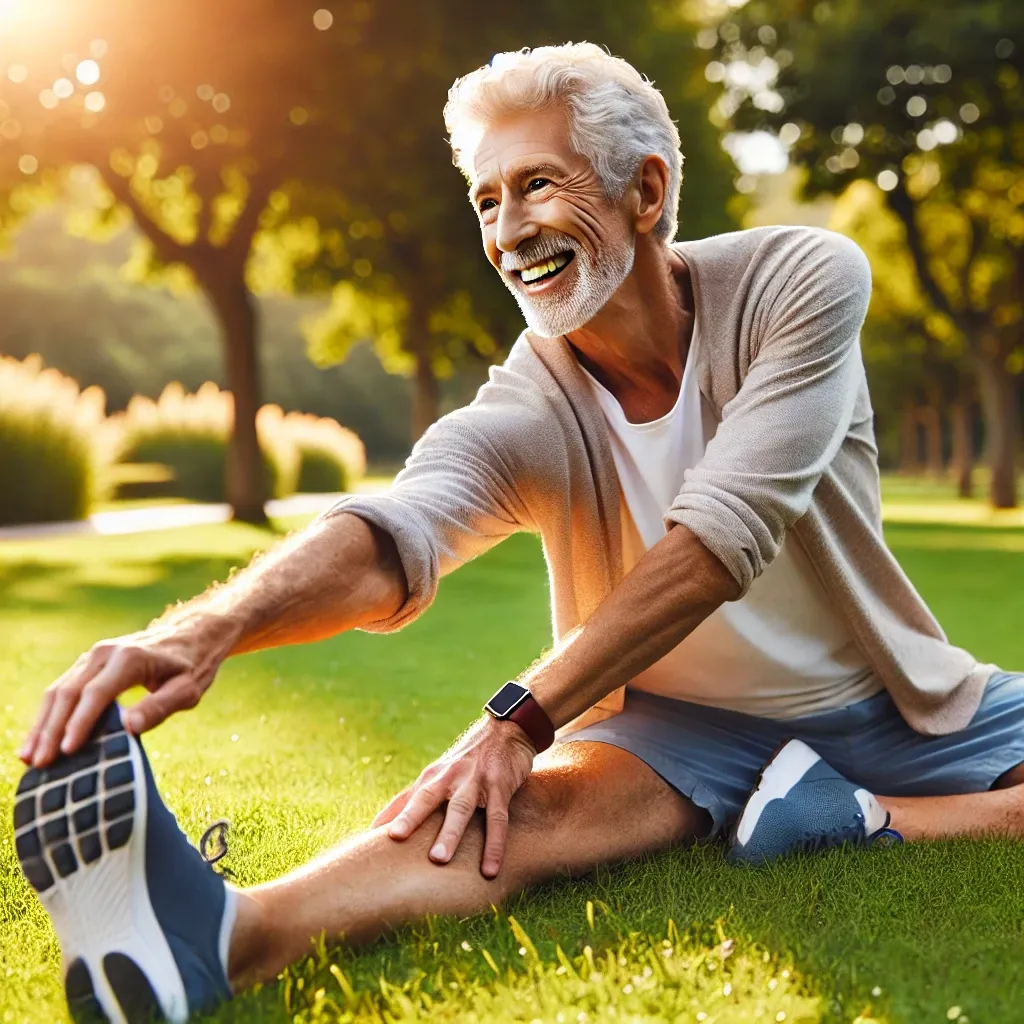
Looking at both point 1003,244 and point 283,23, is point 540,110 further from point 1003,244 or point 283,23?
point 1003,244

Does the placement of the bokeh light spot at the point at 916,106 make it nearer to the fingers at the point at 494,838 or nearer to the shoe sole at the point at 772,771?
the shoe sole at the point at 772,771

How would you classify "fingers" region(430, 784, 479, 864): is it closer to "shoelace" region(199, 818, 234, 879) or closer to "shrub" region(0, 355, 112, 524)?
"shoelace" region(199, 818, 234, 879)

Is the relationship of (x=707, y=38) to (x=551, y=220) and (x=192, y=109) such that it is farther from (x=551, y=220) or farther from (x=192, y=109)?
(x=551, y=220)

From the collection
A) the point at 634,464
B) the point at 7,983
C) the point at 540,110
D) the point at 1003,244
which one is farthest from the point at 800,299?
the point at 1003,244

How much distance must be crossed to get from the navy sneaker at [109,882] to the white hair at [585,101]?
1721 millimetres

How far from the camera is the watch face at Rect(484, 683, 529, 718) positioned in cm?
261

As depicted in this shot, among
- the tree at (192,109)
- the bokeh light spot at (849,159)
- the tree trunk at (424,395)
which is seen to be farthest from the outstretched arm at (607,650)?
the tree trunk at (424,395)

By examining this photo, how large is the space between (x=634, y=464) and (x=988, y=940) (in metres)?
1.35

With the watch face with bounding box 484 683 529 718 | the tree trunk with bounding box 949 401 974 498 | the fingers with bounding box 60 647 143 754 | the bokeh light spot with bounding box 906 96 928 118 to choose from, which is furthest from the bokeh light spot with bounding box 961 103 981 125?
the fingers with bounding box 60 647 143 754

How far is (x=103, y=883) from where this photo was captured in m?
2.03

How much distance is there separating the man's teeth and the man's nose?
2.7 inches

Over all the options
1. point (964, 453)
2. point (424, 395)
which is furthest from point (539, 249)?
Answer: point (964, 453)

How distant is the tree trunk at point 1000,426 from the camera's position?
81.9 ft

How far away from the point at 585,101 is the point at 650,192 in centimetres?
29
